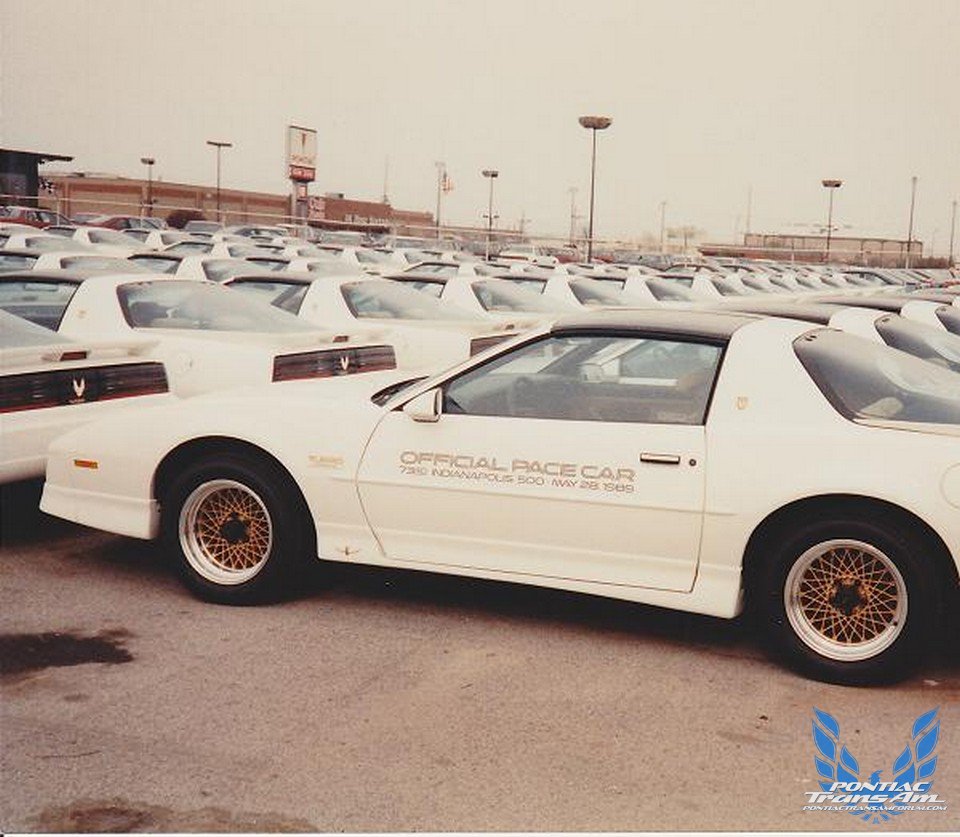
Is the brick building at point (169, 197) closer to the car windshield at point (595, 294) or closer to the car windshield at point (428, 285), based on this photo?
the car windshield at point (595, 294)

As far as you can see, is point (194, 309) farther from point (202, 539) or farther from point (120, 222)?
point (120, 222)

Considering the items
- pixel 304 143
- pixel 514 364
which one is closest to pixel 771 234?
pixel 304 143

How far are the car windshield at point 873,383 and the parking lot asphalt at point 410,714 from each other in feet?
3.18

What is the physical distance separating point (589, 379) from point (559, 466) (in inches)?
15.9

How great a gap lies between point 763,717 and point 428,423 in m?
1.71

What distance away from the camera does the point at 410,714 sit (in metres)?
3.91

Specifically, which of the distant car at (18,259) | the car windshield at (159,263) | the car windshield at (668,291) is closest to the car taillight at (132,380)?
the distant car at (18,259)

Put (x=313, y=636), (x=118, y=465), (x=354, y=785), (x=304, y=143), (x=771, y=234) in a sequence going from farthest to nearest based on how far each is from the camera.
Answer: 1. (x=771, y=234)
2. (x=304, y=143)
3. (x=118, y=465)
4. (x=313, y=636)
5. (x=354, y=785)

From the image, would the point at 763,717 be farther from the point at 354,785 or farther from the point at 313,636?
the point at 313,636

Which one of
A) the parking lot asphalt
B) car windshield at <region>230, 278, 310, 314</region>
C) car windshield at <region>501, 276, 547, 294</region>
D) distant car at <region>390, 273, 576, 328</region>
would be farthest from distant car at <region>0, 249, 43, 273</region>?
the parking lot asphalt

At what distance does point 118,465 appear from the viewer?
17.2 ft

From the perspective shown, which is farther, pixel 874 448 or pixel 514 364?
pixel 514 364

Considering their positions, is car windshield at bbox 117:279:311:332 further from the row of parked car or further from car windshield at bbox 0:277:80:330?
the row of parked car

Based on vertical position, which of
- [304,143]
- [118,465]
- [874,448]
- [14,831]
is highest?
[304,143]
